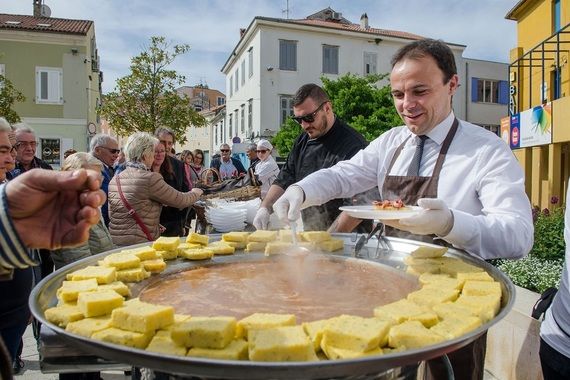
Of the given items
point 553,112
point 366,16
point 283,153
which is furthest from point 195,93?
point 553,112

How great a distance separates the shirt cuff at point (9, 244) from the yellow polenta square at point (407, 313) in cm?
103

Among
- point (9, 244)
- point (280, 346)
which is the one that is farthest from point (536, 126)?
point (9, 244)

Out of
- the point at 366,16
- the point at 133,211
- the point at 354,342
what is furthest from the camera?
the point at 366,16

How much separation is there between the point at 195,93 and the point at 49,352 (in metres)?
59.1

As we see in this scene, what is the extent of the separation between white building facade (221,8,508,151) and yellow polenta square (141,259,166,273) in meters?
22.6

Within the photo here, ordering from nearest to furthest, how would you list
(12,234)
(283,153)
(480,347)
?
(12,234) → (480,347) → (283,153)

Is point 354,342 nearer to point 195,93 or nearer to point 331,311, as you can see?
point 331,311

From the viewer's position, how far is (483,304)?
1346 millimetres

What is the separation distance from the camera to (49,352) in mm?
1281

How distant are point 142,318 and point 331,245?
1.27 metres

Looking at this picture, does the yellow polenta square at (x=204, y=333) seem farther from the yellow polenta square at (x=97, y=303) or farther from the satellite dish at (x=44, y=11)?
the satellite dish at (x=44, y=11)

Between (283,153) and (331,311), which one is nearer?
(331,311)

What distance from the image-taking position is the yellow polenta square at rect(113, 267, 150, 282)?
5.79 ft

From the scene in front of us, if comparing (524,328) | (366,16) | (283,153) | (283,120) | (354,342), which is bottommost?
(524,328)
